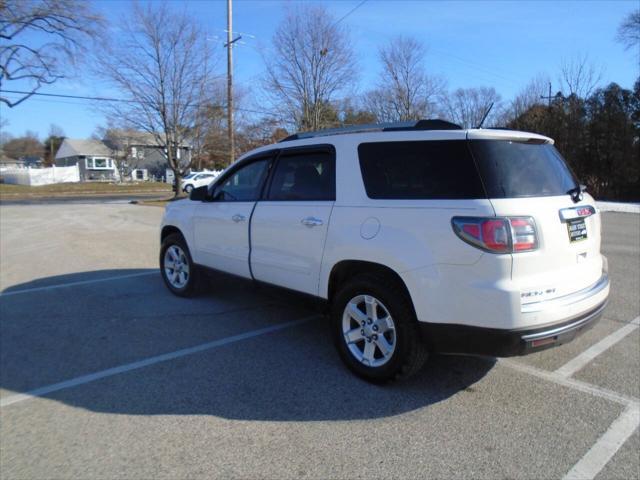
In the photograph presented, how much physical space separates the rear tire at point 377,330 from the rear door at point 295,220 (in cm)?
42

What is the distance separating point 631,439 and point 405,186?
211 cm

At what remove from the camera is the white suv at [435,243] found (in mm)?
3025

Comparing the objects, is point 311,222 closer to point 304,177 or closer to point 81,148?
point 304,177

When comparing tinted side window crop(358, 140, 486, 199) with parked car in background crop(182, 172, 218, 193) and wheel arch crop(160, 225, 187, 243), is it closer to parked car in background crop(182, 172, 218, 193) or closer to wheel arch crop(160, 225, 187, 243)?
wheel arch crop(160, 225, 187, 243)

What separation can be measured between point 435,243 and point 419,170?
0.57m

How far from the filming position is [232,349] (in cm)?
445

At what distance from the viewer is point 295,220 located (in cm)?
421

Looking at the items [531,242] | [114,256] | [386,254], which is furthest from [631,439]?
[114,256]

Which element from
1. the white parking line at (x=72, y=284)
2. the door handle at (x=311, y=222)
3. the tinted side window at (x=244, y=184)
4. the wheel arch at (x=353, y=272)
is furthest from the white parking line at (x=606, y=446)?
the white parking line at (x=72, y=284)

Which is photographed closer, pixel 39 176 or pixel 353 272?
pixel 353 272

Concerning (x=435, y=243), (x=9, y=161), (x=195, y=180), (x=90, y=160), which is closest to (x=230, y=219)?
(x=435, y=243)

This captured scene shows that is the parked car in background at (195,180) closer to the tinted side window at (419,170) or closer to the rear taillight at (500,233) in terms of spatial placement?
the tinted side window at (419,170)

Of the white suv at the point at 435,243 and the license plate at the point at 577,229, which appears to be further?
the license plate at the point at 577,229

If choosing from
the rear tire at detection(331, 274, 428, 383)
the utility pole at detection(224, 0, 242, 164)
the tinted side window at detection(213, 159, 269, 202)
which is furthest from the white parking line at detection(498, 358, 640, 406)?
the utility pole at detection(224, 0, 242, 164)
